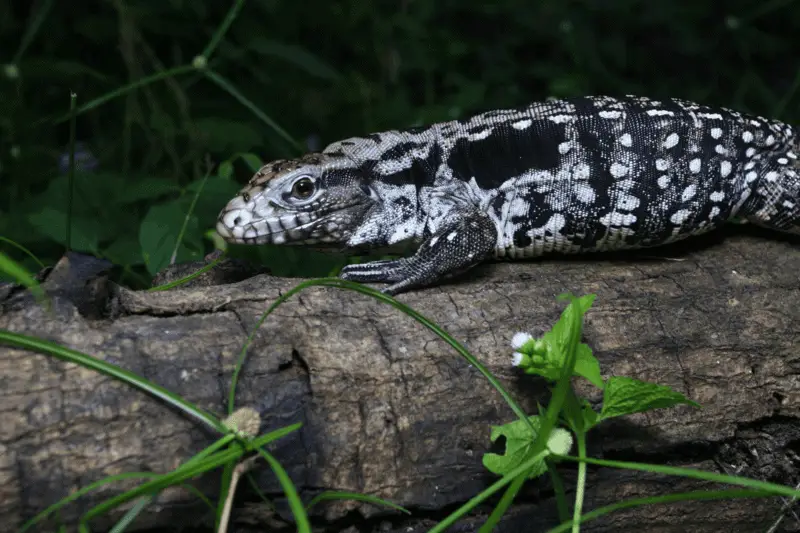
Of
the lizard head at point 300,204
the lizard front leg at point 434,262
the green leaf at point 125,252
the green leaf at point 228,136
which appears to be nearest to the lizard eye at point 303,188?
the lizard head at point 300,204

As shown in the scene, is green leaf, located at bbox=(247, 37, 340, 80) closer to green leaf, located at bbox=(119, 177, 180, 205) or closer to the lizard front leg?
green leaf, located at bbox=(119, 177, 180, 205)

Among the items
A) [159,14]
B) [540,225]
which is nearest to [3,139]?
[159,14]

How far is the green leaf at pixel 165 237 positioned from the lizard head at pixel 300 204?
321 millimetres

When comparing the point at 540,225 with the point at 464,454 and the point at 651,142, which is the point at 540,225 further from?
the point at 464,454

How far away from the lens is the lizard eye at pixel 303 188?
322 centimetres

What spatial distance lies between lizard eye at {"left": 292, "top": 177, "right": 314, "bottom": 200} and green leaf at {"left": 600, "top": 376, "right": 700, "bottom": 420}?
1.41 m

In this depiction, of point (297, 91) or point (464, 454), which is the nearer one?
point (464, 454)

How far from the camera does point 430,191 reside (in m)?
3.39

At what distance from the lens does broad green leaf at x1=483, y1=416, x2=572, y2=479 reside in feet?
7.32

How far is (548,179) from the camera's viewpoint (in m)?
3.40

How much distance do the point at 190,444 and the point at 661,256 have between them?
200 centimetres

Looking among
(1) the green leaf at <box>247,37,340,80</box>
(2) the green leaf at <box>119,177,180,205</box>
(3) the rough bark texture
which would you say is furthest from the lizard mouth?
(1) the green leaf at <box>247,37,340,80</box>

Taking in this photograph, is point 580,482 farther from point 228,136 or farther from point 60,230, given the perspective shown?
point 228,136

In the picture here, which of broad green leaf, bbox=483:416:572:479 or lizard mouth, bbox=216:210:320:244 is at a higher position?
lizard mouth, bbox=216:210:320:244
